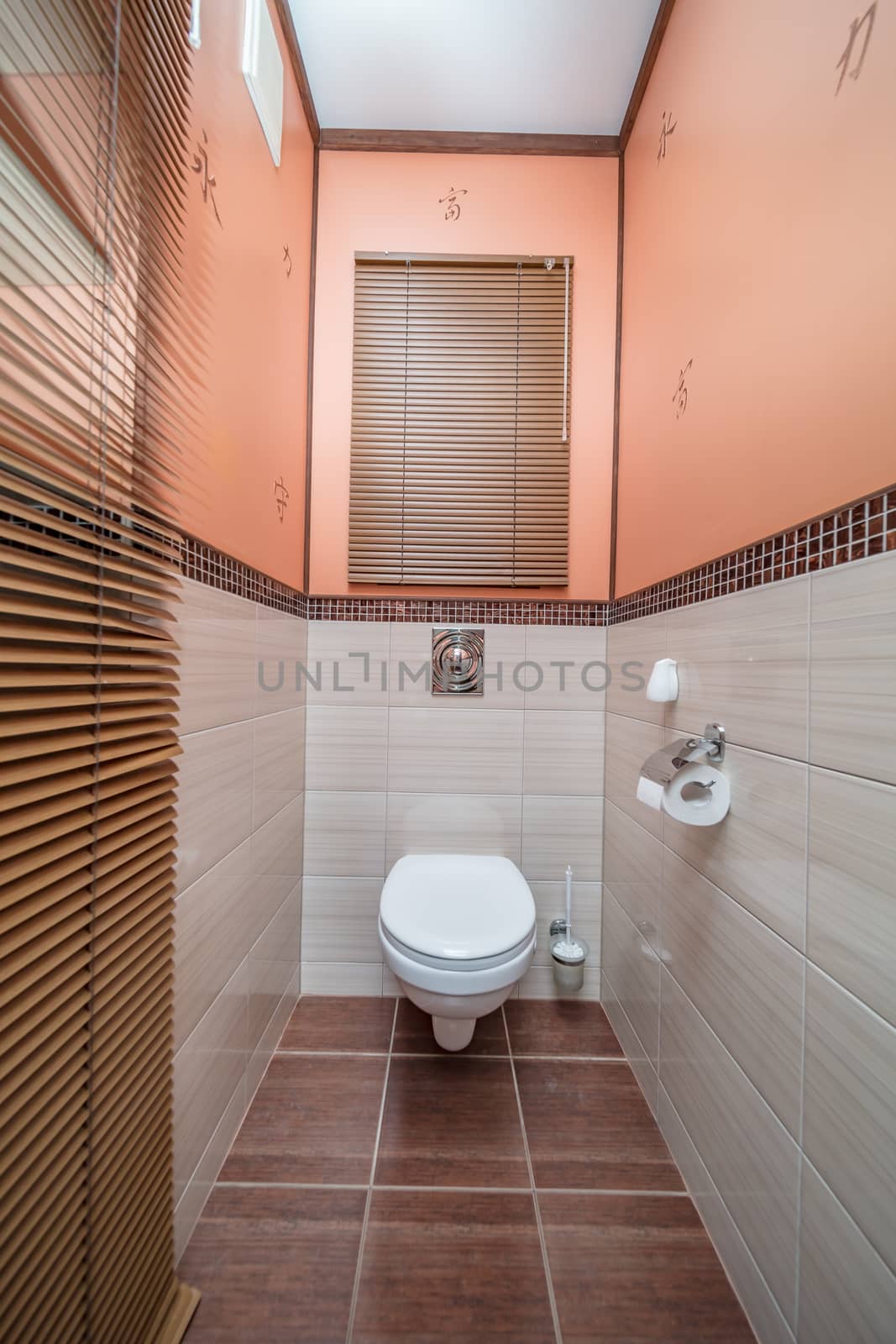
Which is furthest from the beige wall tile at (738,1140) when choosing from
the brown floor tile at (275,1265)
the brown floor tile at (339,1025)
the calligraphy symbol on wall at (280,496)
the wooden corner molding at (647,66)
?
the wooden corner molding at (647,66)

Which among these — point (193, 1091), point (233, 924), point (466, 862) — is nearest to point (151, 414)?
point (233, 924)

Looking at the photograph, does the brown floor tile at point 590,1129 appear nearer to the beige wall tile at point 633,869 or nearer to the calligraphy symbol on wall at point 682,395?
the beige wall tile at point 633,869

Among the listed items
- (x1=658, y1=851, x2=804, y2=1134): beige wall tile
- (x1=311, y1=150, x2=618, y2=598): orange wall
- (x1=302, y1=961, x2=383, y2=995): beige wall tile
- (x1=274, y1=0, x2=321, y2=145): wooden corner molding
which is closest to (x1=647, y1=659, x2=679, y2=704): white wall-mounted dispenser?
(x1=658, y1=851, x2=804, y2=1134): beige wall tile

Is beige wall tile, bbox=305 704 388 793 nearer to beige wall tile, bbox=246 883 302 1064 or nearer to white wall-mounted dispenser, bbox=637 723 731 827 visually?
beige wall tile, bbox=246 883 302 1064

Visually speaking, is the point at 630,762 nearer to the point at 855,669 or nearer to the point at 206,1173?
the point at 855,669

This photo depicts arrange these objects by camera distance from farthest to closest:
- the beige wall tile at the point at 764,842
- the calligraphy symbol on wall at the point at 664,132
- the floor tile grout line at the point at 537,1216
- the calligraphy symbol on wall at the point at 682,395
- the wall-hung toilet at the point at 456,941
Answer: the calligraphy symbol on wall at the point at 664,132
the calligraphy symbol on wall at the point at 682,395
the wall-hung toilet at the point at 456,941
the floor tile grout line at the point at 537,1216
the beige wall tile at the point at 764,842

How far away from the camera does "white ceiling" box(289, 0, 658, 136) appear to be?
1379 mm

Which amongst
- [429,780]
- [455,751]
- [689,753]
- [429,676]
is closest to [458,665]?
[429,676]

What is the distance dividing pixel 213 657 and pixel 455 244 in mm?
1601

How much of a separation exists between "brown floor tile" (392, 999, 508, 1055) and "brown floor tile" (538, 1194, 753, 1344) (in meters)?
0.41

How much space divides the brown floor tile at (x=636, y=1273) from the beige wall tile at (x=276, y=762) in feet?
3.40

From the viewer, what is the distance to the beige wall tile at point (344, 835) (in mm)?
1688

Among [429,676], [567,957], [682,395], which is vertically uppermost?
[682,395]

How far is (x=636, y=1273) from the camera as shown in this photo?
93cm
